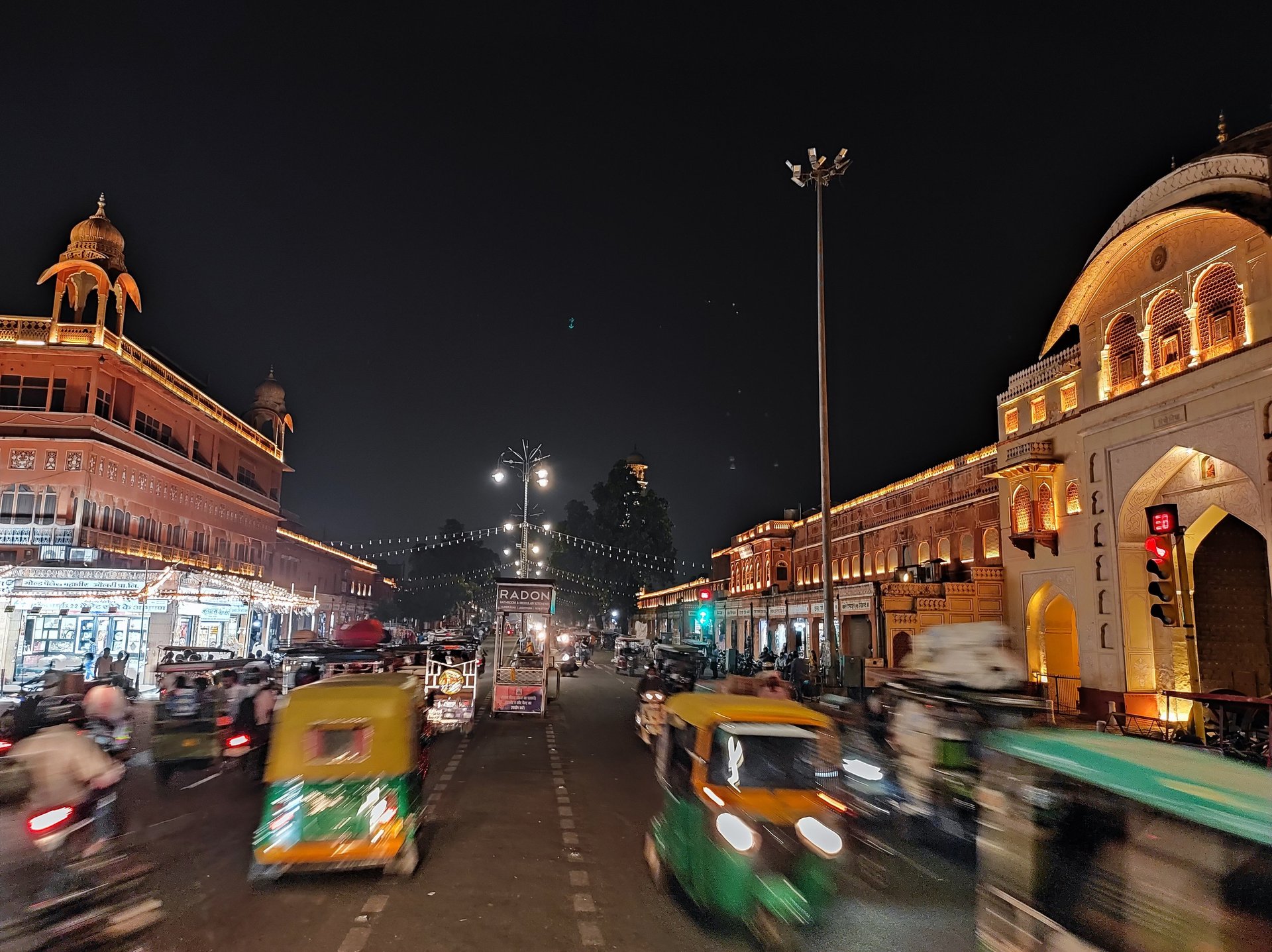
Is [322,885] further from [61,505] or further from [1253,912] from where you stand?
[61,505]

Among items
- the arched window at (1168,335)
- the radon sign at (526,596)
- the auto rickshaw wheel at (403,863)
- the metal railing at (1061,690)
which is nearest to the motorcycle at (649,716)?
the radon sign at (526,596)

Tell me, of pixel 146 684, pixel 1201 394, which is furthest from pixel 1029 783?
pixel 146 684

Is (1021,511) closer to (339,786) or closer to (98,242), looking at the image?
(339,786)

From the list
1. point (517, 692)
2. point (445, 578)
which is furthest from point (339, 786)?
point (445, 578)

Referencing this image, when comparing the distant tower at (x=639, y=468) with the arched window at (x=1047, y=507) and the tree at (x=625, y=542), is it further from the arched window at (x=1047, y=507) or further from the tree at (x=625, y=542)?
the arched window at (x=1047, y=507)

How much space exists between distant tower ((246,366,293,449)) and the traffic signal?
51.3m

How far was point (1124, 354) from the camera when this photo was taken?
23.5 m

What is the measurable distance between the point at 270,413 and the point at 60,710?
45521 millimetres

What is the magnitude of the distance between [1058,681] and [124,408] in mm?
36624

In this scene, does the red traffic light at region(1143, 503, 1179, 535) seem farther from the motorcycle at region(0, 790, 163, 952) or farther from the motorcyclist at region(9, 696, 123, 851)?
the motorcyclist at region(9, 696, 123, 851)

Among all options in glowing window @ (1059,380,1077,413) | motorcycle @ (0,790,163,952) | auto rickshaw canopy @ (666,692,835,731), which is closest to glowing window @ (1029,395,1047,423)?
glowing window @ (1059,380,1077,413)

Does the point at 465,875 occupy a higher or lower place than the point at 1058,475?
lower

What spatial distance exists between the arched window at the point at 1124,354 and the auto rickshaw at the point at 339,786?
72.9 ft

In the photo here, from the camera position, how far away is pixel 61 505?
30422 millimetres
